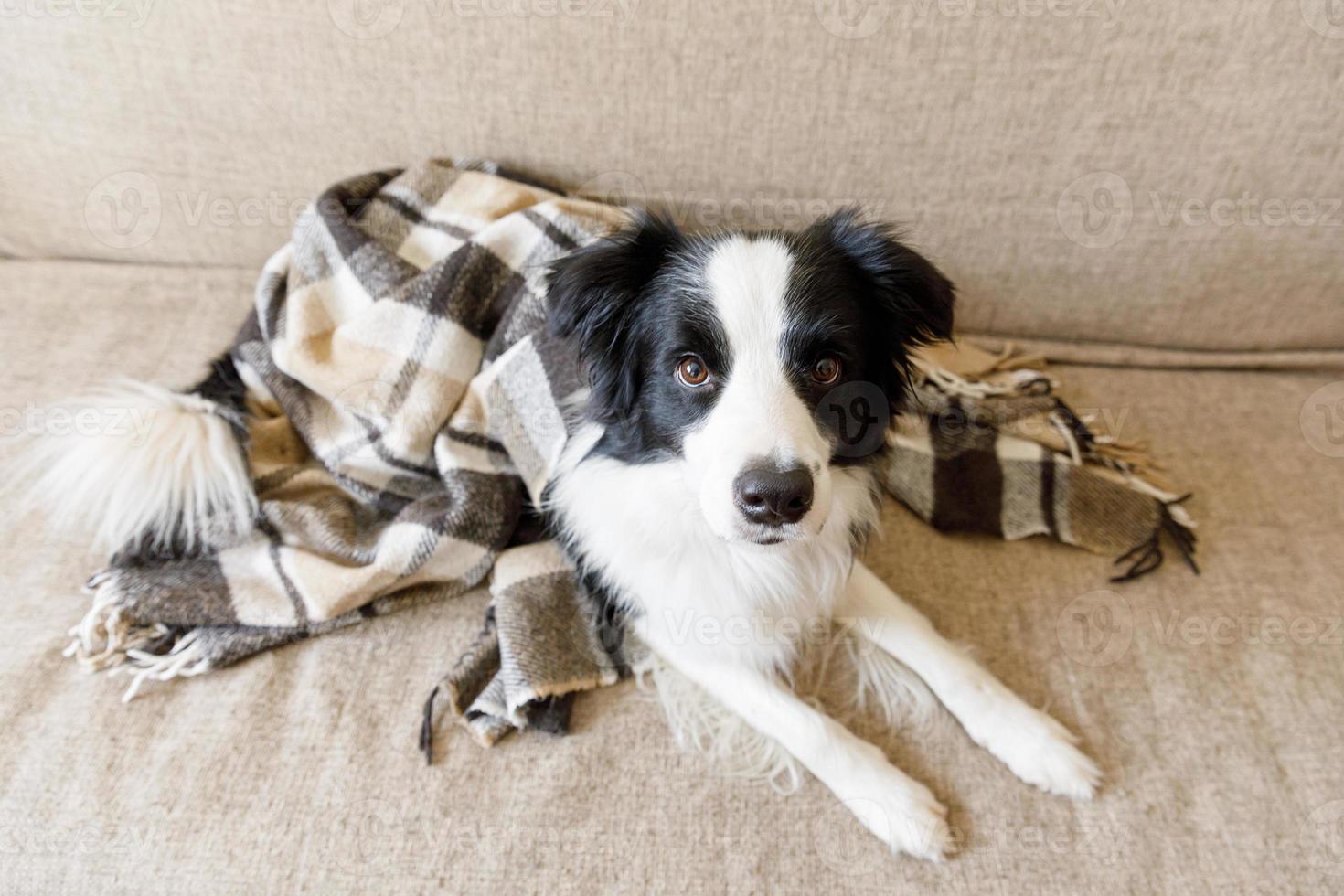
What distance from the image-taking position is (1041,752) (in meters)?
1.34

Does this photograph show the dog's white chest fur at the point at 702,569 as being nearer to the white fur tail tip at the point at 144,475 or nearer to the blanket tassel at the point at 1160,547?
the blanket tassel at the point at 1160,547

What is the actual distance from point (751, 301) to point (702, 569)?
0.51 meters

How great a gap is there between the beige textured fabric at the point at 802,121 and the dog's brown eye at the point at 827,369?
717 millimetres

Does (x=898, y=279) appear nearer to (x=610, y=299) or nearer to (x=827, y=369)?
(x=827, y=369)

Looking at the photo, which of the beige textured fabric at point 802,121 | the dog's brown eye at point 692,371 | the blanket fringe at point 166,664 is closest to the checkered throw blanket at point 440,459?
the blanket fringe at point 166,664

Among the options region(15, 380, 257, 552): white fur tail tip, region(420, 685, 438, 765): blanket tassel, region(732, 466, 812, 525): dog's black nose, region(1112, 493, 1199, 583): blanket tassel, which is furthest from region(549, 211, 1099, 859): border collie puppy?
region(15, 380, 257, 552): white fur tail tip

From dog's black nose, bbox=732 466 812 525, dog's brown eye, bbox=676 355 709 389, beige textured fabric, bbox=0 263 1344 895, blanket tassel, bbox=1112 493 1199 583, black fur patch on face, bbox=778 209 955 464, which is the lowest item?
beige textured fabric, bbox=0 263 1344 895

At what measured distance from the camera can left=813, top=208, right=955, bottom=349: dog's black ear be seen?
1.32m

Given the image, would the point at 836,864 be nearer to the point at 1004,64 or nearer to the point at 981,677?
the point at 981,677

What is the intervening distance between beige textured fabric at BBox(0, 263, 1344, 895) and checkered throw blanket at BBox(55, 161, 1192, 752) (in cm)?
7

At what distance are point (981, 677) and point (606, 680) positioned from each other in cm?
67

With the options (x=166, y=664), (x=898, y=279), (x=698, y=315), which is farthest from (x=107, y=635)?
(x=898, y=279)

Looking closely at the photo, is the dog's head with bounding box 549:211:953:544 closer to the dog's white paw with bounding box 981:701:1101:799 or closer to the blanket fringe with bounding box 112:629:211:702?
the dog's white paw with bounding box 981:701:1101:799

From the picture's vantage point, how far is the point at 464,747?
1.36 metres
